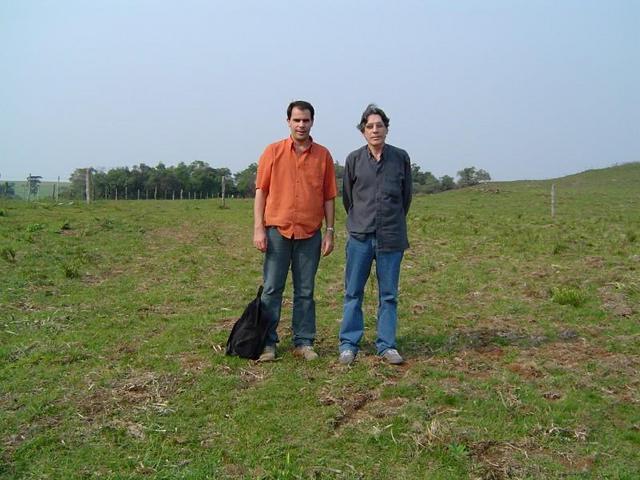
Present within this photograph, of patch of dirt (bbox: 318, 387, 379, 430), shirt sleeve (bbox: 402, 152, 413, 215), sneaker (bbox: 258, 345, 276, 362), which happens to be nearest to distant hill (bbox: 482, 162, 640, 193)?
shirt sleeve (bbox: 402, 152, 413, 215)

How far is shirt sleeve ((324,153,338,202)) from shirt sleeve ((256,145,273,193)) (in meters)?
0.53

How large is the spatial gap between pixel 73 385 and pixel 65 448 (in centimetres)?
107

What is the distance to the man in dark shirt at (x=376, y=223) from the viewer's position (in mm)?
5254

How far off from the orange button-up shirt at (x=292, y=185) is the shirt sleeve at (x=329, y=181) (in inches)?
1.8

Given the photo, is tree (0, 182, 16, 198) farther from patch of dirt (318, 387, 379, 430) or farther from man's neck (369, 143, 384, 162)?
patch of dirt (318, 387, 379, 430)

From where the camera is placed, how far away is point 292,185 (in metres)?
5.28

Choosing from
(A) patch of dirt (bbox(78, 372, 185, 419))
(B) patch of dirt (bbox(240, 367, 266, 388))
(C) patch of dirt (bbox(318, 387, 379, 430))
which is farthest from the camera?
(B) patch of dirt (bbox(240, 367, 266, 388))

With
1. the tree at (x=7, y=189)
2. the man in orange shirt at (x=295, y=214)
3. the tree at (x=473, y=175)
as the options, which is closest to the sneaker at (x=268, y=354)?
the man in orange shirt at (x=295, y=214)

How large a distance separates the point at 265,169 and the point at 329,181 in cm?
61

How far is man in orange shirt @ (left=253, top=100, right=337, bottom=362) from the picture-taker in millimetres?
5262

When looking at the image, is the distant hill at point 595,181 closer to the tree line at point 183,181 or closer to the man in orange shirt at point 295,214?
the tree line at point 183,181

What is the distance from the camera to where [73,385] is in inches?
182

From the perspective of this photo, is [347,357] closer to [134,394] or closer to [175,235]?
[134,394]

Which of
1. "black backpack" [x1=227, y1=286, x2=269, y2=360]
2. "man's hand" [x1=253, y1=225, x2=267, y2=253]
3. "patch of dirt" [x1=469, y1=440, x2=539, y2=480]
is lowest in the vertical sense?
"patch of dirt" [x1=469, y1=440, x2=539, y2=480]
